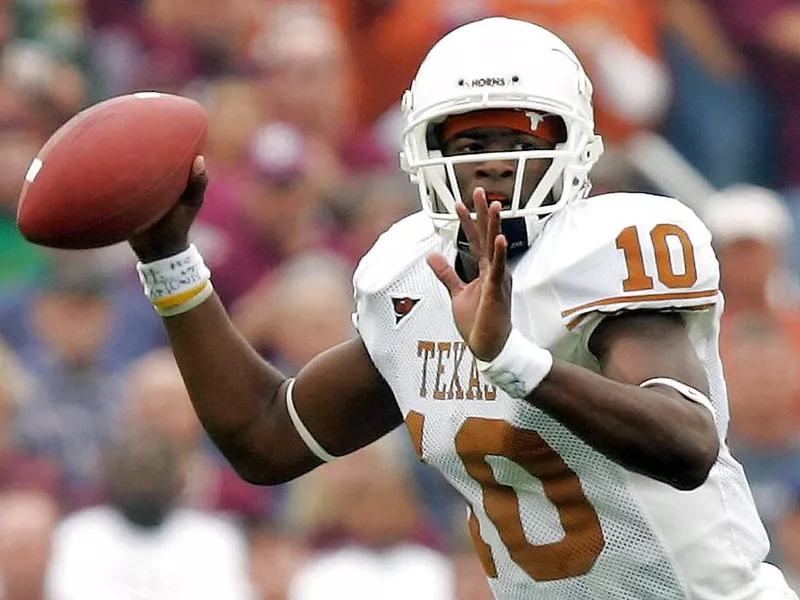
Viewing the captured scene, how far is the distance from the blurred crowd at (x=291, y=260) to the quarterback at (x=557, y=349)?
2083mm

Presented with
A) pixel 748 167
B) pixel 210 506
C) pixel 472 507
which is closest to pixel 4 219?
pixel 210 506

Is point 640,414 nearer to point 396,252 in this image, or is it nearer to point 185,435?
point 396,252

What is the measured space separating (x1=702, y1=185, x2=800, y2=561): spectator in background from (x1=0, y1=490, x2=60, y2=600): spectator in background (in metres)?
1.98

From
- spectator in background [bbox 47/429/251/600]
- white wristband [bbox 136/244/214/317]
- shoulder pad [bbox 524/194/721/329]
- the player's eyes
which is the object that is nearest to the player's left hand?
shoulder pad [bbox 524/194/721/329]

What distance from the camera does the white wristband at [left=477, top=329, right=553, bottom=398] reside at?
251cm

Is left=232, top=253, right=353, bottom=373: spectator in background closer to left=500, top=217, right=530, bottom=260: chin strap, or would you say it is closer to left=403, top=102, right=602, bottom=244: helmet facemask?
left=403, top=102, right=602, bottom=244: helmet facemask

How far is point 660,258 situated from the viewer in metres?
2.75

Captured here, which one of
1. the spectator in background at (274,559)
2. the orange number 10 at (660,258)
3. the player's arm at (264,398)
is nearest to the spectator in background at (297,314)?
the spectator in background at (274,559)

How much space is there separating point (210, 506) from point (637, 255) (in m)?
2.71

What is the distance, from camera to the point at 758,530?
294cm

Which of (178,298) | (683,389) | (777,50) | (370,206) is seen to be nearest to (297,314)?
(370,206)

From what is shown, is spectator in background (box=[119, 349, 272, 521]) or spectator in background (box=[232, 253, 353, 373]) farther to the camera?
spectator in background (box=[232, 253, 353, 373])

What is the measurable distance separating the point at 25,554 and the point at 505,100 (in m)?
2.59

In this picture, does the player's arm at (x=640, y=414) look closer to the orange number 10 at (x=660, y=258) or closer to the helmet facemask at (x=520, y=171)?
the orange number 10 at (x=660, y=258)
